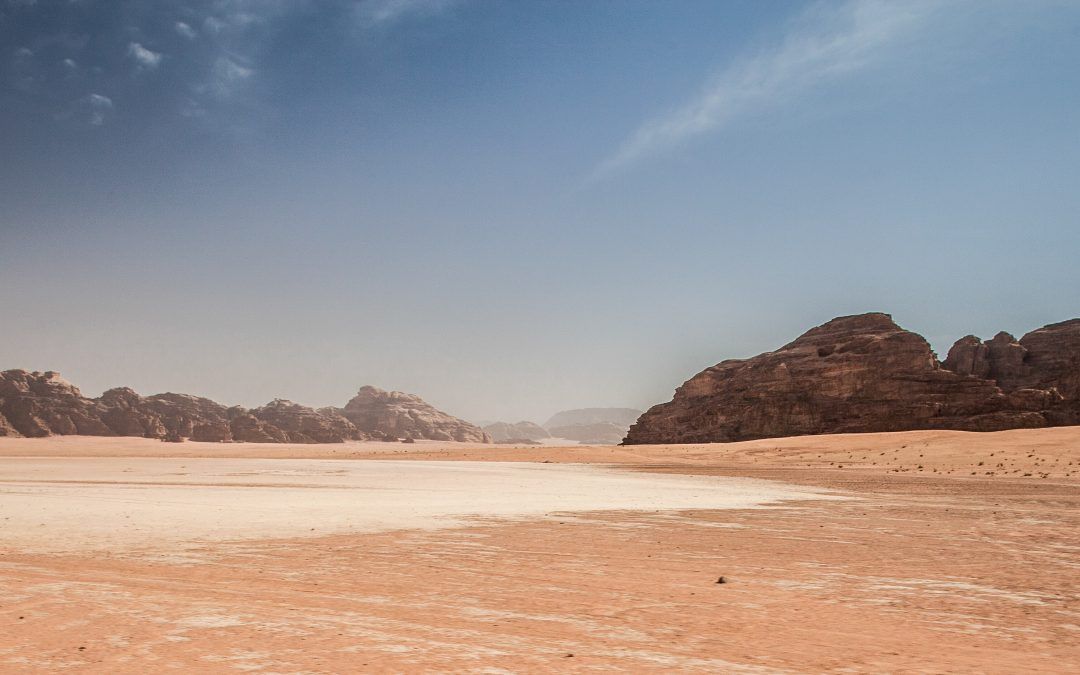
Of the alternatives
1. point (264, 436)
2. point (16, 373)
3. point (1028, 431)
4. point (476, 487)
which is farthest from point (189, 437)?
point (1028, 431)

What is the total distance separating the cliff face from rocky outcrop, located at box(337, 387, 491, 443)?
89.7m

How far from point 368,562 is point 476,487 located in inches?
653

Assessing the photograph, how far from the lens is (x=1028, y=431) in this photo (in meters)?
46.9

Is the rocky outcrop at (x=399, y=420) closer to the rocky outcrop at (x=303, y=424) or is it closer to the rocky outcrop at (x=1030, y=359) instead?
the rocky outcrop at (x=303, y=424)

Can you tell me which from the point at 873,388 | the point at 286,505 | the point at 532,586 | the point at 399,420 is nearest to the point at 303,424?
the point at 399,420

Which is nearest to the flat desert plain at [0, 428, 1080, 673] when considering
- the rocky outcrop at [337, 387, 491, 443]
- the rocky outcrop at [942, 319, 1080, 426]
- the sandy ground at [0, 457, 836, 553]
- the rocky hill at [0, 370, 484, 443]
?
the sandy ground at [0, 457, 836, 553]

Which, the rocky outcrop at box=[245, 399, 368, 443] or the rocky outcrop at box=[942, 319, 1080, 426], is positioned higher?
the rocky outcrop at box=[942, 319, 1080, 426]

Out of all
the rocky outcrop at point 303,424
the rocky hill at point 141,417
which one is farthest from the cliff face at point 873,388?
the rocky hill at point 141,417

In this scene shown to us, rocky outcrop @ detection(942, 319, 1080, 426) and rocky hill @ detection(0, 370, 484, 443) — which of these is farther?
rocky hill @ detection(0, 370, 484, 443)

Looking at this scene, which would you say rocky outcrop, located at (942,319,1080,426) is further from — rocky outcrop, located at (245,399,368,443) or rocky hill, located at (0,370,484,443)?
rocky hill, located at (0,370,484,443)

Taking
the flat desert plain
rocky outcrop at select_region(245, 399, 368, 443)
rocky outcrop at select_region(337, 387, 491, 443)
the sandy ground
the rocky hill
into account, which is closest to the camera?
the flat desert plain

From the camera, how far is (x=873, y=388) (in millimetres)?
82188

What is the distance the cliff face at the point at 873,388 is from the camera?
75.5 meters

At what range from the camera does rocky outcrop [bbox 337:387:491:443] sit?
6781 inches
